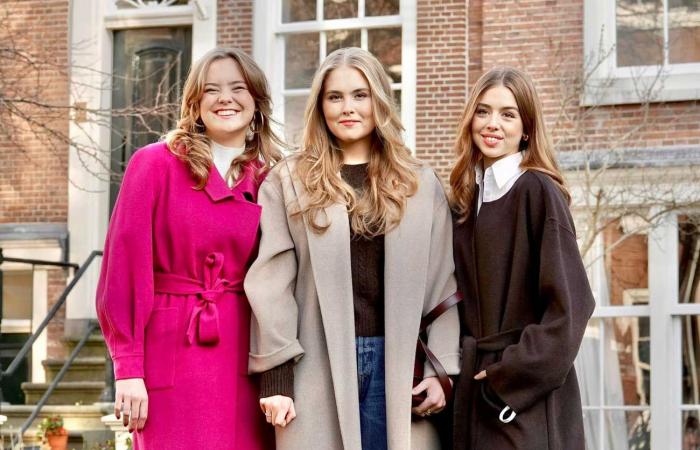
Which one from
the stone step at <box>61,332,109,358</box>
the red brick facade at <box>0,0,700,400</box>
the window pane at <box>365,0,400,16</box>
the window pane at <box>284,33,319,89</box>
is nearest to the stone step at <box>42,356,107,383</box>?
the stone step at <box>61,332,109,358</box>

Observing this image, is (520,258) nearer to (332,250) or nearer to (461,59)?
(332,250)

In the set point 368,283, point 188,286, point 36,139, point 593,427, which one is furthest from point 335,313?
point 36,139

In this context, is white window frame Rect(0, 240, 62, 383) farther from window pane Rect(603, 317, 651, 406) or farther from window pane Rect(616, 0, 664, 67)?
window pane Rect(616, 0, 664, 67)

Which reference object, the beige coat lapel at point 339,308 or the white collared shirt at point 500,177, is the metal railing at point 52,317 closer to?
the beige coat lapel at point 339,308

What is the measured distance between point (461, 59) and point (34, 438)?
496 cm

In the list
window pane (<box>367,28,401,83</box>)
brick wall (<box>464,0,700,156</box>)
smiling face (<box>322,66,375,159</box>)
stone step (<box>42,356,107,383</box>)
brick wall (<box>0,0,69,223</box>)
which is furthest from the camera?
brick wall (<box>0,0,69,223</box>)

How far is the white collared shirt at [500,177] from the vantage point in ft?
13.9

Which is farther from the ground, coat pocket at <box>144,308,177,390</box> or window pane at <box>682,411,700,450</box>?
coat pocket at <box>144,308,177,390</box>

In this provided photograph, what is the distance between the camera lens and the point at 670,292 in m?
9.78

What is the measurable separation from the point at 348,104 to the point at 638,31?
263 inches

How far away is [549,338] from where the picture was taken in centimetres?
394

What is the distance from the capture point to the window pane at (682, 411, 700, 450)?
31.6 ft

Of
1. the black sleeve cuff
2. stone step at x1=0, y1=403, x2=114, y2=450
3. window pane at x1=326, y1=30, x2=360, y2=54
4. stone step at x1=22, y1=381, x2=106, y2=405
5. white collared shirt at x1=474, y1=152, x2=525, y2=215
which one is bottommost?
stone step at x1=0, y1=403, x2=114, y2=450

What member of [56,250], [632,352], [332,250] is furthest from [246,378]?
[56,250]
